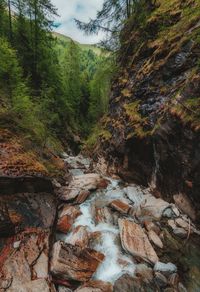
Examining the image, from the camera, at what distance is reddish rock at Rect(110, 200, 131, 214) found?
349 inches

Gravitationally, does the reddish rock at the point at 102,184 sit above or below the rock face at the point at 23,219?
below

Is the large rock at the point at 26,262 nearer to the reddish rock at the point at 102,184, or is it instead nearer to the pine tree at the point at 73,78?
the reddish rock at the point at 102,184

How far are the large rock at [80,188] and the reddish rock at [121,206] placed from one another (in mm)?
1447

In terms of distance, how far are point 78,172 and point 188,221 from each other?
25.7 ft

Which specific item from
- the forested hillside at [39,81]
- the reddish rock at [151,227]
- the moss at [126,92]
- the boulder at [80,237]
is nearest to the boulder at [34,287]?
the boulder at [80,237]

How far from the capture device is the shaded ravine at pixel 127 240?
5.82m

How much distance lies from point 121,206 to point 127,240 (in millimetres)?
2037

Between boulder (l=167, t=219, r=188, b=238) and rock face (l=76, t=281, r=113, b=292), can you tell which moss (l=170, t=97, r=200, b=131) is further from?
rock face (l=76, t=281, r=113, b=292)

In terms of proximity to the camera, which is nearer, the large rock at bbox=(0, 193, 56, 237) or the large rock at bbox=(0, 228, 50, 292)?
the large rock at bbox=(0, 228, 50, 292)

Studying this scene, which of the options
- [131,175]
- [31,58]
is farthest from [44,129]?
[31,58]

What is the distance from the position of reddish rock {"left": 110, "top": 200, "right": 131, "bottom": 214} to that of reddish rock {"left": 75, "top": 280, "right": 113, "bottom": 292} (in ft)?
10.8

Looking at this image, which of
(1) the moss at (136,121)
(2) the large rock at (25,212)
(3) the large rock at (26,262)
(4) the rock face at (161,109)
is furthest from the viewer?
(1) the moss at (136,121)

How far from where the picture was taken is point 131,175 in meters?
11.6

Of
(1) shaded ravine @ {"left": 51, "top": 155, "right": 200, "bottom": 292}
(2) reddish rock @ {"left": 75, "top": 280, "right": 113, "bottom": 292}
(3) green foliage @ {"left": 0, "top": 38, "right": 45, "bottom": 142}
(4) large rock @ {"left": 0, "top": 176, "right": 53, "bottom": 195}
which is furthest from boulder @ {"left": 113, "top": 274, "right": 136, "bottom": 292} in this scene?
(3) green foliage @ {"left": 0, "top": 38, "right": 45, "bottom": 142}
